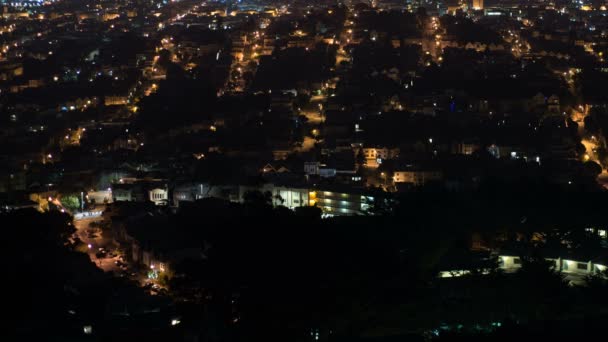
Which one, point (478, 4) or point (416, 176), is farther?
point (478, 4)

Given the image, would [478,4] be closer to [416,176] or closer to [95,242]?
[416,176]

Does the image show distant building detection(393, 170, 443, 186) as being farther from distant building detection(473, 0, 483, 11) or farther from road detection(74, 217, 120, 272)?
distant building detection(473, 0, 483, 11)

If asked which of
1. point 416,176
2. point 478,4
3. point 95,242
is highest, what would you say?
point 478,4

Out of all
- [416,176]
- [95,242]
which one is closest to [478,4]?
[416,176]

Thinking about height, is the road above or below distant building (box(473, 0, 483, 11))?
below

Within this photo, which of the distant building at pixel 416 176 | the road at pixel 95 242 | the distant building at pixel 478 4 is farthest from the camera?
the distant building at pixel 478 4

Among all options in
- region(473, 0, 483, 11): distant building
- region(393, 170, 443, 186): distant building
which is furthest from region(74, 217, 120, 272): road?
region(473, 0, 483, 11): distant building

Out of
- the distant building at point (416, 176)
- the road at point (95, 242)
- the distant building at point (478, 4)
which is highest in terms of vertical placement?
the distant building at point (478, 4)

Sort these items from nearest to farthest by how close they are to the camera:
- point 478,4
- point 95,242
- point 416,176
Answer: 1. point 95,242
2. point 416,176
3. point 478,4

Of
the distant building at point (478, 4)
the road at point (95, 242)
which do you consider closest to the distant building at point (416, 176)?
the road at point (95, 242)

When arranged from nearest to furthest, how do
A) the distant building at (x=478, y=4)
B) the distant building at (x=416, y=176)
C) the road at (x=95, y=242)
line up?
the road at (x=95, y=242)
the distant building at (x=416, y=176)
the distant building at (x=478, y=4)

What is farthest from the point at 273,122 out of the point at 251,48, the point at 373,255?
the point at 251,48

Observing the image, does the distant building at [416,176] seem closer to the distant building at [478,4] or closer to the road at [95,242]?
the road at [95,242]
